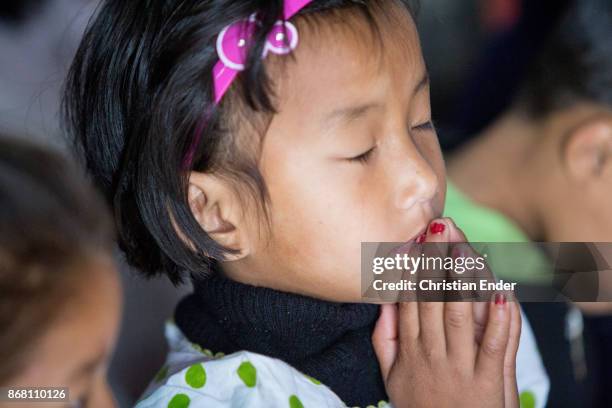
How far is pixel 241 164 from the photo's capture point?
869mm

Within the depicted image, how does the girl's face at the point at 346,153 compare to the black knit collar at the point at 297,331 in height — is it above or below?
above

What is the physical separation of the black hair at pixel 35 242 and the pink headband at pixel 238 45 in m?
0.19

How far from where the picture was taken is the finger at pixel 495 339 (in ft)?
2.95

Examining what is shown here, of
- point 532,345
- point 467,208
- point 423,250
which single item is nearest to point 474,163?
point 467,208

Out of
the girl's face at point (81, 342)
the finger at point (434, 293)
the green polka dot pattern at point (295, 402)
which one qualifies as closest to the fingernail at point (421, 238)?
the finger at point (434, 293)

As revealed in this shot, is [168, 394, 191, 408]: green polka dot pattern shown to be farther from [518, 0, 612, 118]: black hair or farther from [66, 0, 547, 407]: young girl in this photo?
[518, 0, 612, 118]: black hair

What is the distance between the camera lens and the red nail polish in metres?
0.91

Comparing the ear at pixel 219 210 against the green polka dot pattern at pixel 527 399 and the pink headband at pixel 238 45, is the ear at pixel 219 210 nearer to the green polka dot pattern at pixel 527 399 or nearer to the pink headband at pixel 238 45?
the pink headband at pixel 238 45

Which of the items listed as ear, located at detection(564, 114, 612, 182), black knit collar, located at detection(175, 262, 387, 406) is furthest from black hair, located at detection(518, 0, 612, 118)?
black knit collar, located at detection(175, 262, 387, 406)

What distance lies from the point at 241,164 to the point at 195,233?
0.10 m

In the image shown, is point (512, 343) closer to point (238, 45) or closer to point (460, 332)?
point (460, 332)

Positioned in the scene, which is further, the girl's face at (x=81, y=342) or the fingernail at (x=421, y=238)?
the fingernail at (x=421, y=238)

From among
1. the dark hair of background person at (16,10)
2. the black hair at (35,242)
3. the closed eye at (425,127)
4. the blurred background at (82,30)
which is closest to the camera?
the black hair at (35,242)

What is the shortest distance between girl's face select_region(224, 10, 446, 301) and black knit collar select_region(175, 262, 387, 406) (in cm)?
4
